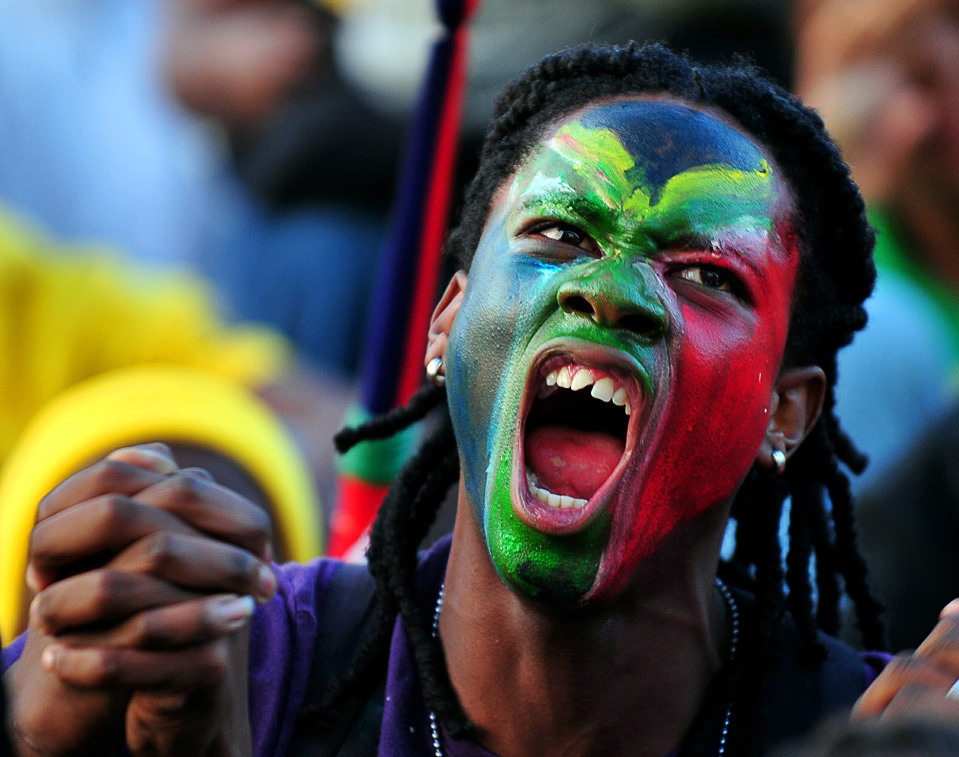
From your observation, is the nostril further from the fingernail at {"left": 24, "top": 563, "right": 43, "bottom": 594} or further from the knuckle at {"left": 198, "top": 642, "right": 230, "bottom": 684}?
the fingernail at {"left": 24, "top": 563, "right": 43, "bottom": 594}

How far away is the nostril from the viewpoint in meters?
1.97

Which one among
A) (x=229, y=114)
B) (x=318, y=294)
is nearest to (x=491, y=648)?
(x=318, y=294)

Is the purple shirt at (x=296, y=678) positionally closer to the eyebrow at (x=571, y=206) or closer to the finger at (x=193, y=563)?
the finger at (x=193, y=563)

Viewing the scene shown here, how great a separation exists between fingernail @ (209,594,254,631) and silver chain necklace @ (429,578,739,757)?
0.55 metres

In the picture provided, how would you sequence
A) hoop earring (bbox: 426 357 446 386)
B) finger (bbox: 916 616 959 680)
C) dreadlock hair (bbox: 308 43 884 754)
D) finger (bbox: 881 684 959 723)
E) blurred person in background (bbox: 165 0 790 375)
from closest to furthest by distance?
finger (bbox: 881 684 959 723) < finger (bbox: 916 616 959 680) < dreadlock hair (bbox: 308 43 884 754) < hoop earring (bbox: 426 357 446 386) < blurred person in background (bbox: 165 0 790 375)

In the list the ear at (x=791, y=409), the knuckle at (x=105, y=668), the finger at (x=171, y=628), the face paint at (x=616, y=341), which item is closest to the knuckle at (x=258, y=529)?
the finger at (x=171, y=628)

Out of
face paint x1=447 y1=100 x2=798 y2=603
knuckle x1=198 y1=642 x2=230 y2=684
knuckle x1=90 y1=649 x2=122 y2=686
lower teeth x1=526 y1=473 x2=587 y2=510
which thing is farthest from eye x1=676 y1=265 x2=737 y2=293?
knuckle x1=90 y1=649 x2=122 y2=686

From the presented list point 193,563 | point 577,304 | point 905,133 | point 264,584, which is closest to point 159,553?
point 193,563

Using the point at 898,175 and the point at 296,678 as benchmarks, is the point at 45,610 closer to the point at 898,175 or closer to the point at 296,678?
the point at 296,678

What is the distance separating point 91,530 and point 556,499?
0.66 metres

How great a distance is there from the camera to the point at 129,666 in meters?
1.61

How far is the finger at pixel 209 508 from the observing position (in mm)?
1710

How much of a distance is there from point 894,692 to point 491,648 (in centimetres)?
Result: 64

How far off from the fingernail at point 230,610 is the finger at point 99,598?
4cm
